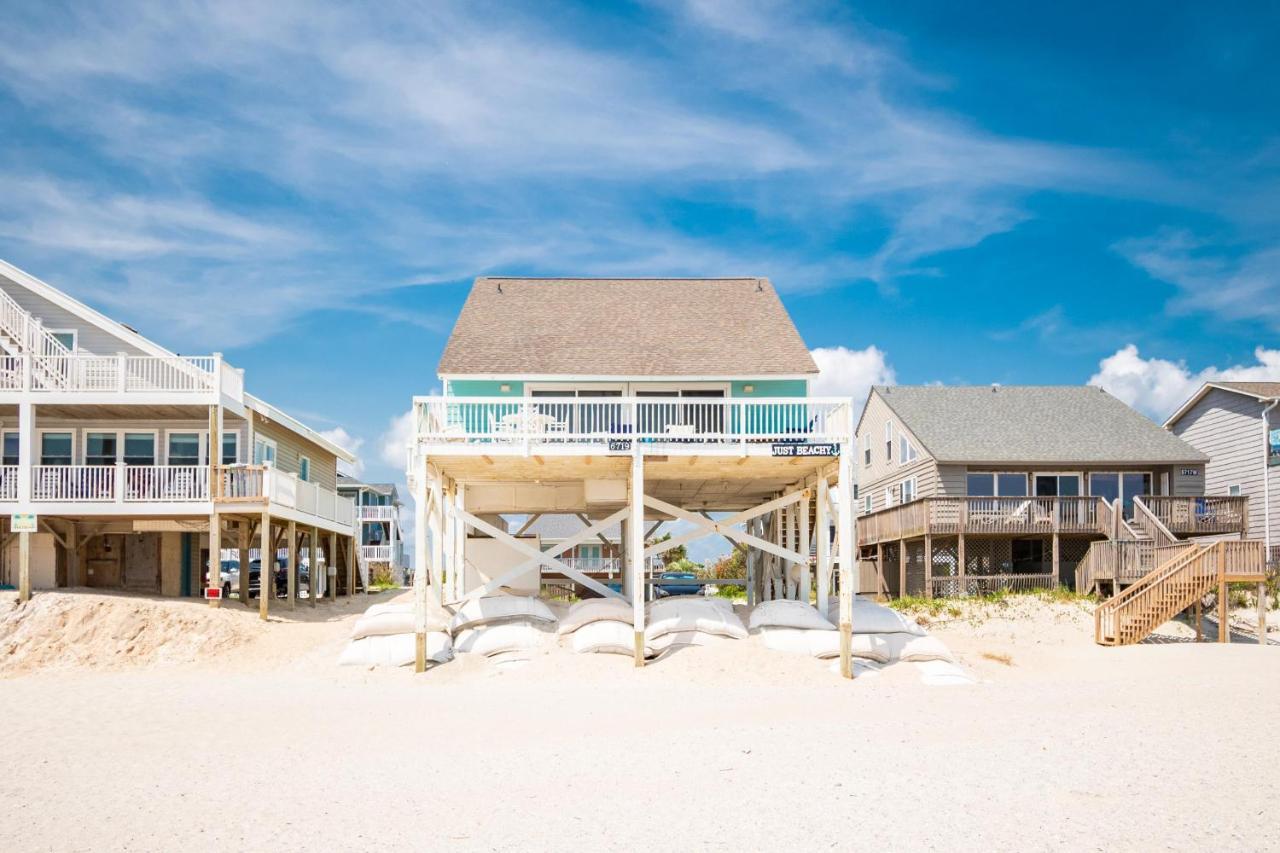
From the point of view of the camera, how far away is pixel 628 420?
2228 centimetres

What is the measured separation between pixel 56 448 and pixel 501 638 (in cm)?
1440

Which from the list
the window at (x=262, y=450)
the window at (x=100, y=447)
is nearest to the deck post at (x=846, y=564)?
the window at (x=262, y=450)

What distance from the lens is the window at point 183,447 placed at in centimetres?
2798

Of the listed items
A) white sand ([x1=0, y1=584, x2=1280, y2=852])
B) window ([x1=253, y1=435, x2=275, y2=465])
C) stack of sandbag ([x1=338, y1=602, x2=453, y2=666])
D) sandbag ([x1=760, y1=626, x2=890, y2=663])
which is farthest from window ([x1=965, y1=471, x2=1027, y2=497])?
window ([x1=253, y1=435, x2=275, y2=465])

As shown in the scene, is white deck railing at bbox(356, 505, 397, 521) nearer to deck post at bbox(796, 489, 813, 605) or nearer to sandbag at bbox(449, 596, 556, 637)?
deck post at bbox(796, 489, 813, 605)

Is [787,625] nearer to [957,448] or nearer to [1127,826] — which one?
[1127,826]

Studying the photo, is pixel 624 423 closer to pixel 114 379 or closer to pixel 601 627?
pixel 601 627

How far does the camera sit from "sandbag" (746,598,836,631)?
20.5 metres

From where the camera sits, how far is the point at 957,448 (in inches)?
1302

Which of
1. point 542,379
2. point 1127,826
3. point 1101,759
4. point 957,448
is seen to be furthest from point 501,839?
point 957,448

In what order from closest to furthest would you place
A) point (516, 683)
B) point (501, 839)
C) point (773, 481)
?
1. point (501, 839)
2. point (516, 683)
3. point (773, 481)

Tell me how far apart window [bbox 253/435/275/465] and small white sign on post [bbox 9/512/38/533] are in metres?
5.83

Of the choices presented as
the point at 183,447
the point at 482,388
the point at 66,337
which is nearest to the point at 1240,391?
the point at 482,388

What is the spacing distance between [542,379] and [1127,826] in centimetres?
1613
